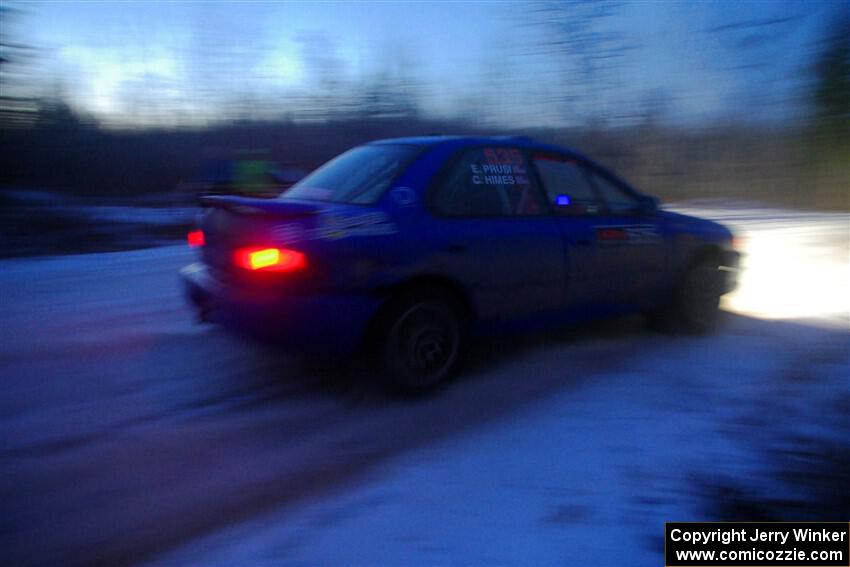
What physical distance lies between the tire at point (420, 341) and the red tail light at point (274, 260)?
67 centimetres

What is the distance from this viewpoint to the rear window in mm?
4273

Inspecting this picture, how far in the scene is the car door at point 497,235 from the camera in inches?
168

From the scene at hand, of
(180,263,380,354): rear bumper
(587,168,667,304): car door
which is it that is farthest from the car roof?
(180,263,380,354): rear bumper

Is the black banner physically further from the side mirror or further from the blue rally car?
the side mirror

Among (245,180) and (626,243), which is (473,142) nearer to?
(626,243)

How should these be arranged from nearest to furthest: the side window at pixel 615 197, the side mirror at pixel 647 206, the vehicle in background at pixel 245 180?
the side window at pixel 615 197
the side mirror at pixel 647 206
the vehicle in background at pixel 245 180

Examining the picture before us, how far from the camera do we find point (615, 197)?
5254mm

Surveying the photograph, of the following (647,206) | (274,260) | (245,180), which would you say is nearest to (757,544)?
(274,260)

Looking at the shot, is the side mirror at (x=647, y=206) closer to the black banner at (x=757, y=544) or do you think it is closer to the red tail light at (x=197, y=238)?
the black banner at (x=757, y=544)

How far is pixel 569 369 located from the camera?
16.3 ft

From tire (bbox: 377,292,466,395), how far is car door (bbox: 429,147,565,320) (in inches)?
8.5

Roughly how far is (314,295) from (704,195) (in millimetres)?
27066

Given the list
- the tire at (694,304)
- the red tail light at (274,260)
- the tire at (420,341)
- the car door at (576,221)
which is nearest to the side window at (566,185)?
the car door at (576,221)

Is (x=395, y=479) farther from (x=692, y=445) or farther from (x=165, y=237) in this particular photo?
(x=165, y=237)
